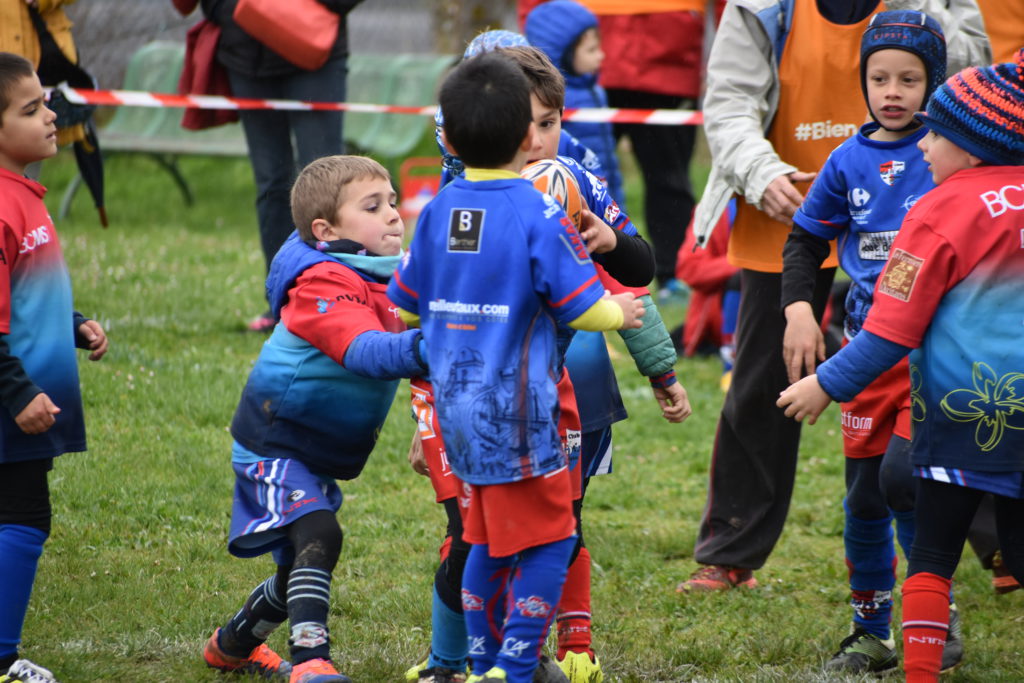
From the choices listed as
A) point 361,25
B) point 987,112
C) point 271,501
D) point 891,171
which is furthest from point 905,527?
point 361,25

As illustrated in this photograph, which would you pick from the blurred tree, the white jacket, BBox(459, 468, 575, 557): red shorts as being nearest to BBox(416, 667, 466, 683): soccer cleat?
BBox(459, 468, 575, 557): red shorts

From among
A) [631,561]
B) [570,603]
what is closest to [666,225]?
[631,561]

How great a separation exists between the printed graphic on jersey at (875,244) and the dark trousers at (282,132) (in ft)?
13.7

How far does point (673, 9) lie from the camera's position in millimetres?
9078

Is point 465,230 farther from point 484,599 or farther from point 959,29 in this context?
point 959,29

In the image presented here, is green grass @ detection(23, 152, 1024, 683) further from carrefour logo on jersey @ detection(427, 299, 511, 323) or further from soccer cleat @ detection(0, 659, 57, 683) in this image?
carrefour logo on jersey @ detection(427, 299, 511, 323)

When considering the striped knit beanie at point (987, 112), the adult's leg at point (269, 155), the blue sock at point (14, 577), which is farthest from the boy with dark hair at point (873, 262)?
the adult's leg at point (269, 155)

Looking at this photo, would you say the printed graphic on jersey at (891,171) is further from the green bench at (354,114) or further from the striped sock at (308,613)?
the green bench at (354,114)

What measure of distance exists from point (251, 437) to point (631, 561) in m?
2.03

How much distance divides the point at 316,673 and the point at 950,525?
5.61 ft

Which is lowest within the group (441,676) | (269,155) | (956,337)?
(441,676)

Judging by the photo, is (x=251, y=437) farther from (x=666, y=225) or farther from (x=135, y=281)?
(x=666, y=225)

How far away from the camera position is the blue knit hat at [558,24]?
327 inches

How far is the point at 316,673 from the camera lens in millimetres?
3340
